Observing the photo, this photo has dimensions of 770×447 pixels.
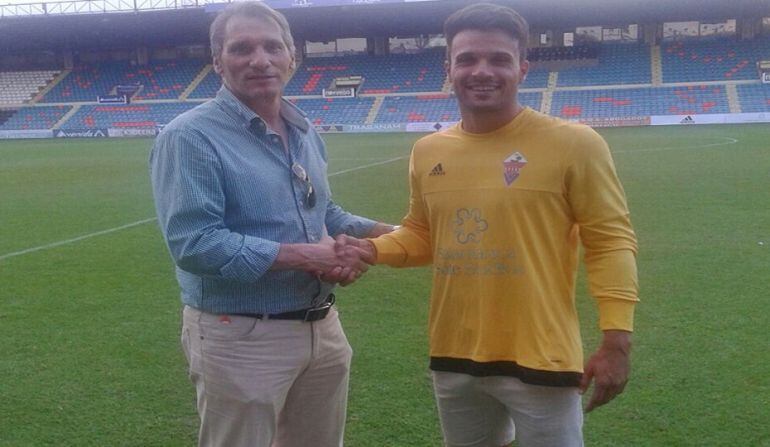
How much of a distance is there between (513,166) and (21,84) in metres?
50.8

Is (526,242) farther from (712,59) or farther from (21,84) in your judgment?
(21,84)

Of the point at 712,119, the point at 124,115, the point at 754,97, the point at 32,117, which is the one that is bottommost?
the point at 712,119

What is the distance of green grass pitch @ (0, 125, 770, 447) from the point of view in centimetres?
432

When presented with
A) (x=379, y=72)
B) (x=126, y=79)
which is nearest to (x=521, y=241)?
(x=379, y=72)

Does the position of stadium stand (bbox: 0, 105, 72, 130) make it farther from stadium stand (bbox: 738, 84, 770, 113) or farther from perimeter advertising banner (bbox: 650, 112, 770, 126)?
stadium stand (bbox: 738, 84, 770, 113)

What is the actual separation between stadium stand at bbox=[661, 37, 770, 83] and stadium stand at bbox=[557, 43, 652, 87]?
40.2 inches

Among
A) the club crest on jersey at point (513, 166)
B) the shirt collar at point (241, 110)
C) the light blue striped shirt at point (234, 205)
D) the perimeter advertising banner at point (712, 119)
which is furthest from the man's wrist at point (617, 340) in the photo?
the perimeter advertising banner at point (712, 119)

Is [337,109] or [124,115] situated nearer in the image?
[337,109]

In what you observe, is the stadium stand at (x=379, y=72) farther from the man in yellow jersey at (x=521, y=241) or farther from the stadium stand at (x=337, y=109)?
the man in yellow jersey at (x=521, y=241)

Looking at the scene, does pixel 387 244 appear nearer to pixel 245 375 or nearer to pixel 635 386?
pixel 245 375

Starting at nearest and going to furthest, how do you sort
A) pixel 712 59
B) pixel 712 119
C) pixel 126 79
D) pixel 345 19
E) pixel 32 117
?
pixel 712 119 < pixel 712 59 < pixel 345 19 < pixel 32 117 < pixel 126 79

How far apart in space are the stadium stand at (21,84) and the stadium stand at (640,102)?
29.8m

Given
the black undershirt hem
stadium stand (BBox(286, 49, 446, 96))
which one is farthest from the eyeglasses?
stadium stand (BBox(286, 49, 446, 96))

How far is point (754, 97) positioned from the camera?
35.0 metres
